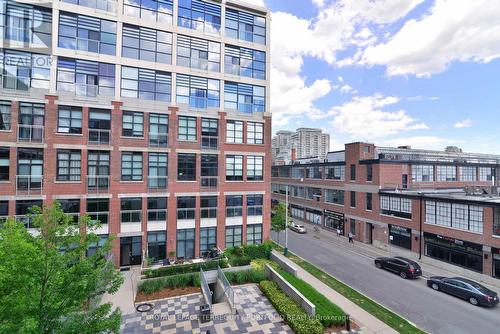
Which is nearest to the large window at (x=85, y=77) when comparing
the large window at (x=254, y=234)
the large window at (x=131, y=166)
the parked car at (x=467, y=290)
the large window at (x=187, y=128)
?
the large window at (x=131, y=166)

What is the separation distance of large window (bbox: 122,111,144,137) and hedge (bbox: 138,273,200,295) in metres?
12.9

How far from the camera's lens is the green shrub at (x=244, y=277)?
20.9 meters

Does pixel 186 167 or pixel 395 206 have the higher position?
pixel 186 167

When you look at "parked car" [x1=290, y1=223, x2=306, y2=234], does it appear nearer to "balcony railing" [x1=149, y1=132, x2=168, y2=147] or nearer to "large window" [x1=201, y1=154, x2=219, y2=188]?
"large window" [x1=201, y1=154, x2=219, y2=188]

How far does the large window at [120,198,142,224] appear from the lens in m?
23.3

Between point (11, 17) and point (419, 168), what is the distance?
47138 mm

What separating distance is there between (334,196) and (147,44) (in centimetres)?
3300

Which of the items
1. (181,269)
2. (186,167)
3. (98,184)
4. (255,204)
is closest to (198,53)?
(186,167)

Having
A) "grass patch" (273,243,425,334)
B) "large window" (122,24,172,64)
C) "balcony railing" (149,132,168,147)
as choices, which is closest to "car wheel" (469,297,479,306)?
"grass patch" (273,243,425,334)

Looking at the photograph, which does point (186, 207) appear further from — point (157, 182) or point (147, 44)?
point (147, 44)

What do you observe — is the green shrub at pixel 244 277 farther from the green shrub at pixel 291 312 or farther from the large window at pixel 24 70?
the large window at pixel 24 70

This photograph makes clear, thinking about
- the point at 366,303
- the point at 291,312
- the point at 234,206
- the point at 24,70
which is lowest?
the point at 366,303

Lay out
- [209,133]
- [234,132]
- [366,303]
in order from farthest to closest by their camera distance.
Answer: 1. [234,132]
2. [209,133]
3. [366,303]

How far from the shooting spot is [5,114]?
67.0ft
